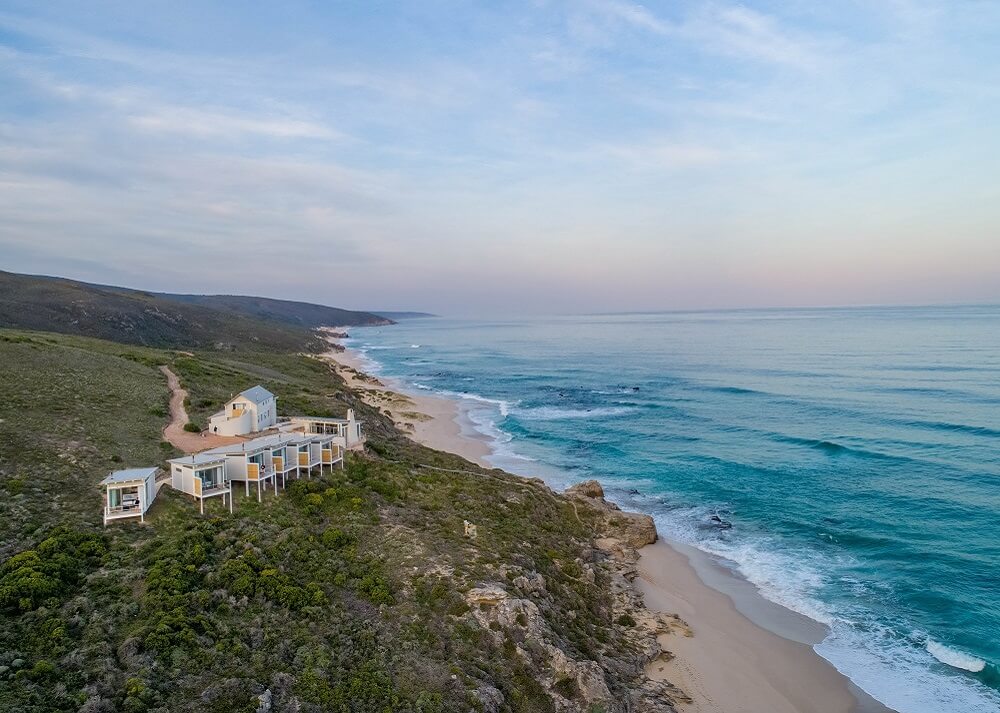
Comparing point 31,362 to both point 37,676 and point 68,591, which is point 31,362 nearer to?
point 68,591

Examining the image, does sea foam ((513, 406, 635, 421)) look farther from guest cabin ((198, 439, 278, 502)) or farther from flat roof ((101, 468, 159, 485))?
flat roof ((101, 468, 159, 485))

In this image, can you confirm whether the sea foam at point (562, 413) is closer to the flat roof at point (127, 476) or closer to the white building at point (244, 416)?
the white building at point (244, 416)

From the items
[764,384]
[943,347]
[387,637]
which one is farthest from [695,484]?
[943,347]

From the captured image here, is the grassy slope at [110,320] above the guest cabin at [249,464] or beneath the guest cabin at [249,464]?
above

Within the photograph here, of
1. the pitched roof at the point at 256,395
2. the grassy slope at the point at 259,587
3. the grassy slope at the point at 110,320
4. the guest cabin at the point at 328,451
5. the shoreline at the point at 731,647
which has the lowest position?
the shoreline at the point at 731,647

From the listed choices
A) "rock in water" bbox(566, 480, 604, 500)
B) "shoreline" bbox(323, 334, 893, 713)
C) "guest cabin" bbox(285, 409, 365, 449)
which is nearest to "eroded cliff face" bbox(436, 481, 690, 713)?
"shoreline" bbox(323, 334, 893, 713)

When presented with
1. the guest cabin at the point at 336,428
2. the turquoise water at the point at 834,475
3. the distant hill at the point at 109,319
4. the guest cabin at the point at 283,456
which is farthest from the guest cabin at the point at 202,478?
the distant hill at the point at 109,319
